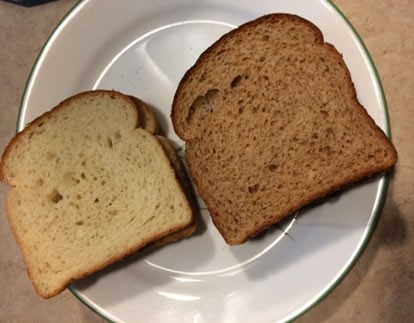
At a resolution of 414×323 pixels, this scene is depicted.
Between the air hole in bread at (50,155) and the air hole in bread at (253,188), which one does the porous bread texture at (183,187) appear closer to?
the air hole in bread at (253,188)

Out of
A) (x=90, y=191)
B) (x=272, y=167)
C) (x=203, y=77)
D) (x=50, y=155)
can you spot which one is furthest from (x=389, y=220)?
(x=50, y=155)

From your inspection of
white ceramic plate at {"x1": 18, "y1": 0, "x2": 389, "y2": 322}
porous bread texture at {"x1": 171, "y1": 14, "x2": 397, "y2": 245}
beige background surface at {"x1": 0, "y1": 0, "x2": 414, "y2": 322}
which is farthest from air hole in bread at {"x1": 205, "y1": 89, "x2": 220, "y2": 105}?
beige background surface at {"x1": 0, "y1": 0, "x2": 414, "y2": 322}

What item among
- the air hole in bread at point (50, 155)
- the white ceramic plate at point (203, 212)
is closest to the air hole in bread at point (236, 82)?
the white ceramic plate at point (203, 212)

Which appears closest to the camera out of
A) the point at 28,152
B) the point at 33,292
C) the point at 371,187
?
the point at 371,187

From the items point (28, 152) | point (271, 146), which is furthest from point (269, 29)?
point (28, 152)

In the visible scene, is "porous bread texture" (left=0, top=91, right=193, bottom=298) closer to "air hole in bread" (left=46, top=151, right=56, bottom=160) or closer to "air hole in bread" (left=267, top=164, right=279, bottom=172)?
"air hole in bread" (left=46, top=151, right=56, bottom=160)

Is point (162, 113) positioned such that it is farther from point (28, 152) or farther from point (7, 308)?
point (7, 308)

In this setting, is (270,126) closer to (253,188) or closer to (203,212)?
(253,188)
